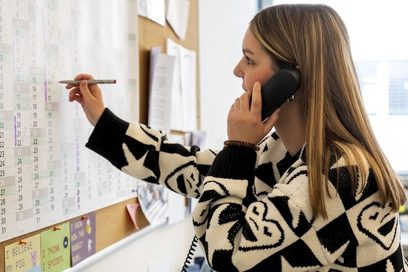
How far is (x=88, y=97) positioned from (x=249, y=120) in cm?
37

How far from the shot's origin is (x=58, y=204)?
105cm

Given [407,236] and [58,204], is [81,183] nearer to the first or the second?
[58,204]

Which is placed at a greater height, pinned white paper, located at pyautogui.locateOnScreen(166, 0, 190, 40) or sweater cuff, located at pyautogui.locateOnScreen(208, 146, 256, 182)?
pinned white paper, located at pyautogui.locateOnScreen(166, 0, 190, 40)

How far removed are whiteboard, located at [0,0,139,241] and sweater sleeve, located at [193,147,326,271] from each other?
0.32 metres

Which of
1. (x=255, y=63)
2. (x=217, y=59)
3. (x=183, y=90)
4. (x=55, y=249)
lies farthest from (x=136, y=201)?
(x=217, y=59)

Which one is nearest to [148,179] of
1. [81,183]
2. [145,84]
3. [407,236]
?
[81,183]

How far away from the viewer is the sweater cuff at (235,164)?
2.93 feet

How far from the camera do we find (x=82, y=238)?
1.15 metres

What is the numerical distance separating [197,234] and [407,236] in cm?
164

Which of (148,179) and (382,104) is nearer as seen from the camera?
(148,179)

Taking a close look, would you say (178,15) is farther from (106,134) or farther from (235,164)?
(235,164)

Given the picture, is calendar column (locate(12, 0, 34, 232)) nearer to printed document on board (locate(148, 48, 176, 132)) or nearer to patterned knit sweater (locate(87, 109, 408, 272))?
patterned knit sweater (locate(87, 109, 408, 272))

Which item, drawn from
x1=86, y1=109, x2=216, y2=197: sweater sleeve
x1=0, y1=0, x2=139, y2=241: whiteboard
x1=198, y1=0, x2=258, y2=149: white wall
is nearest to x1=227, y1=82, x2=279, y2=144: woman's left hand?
x1=86, y1=109, x2=216, y2=197: sweater sleeve

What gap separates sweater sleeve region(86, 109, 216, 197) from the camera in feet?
3.61
